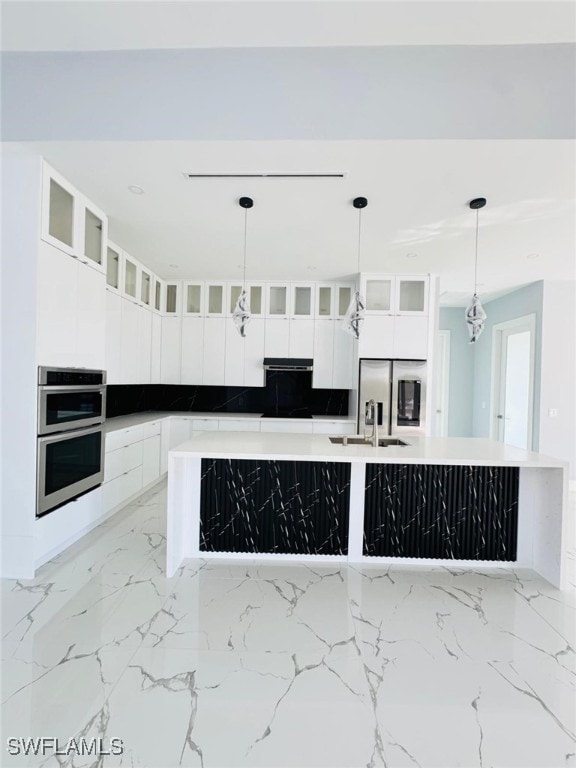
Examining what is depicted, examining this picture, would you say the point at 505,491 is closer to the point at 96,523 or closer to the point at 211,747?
the point at 211,747

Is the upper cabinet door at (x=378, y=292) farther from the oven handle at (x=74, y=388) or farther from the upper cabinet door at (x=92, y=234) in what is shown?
the oven handle at (x=74, y=388)

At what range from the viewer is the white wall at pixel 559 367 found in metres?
5.11

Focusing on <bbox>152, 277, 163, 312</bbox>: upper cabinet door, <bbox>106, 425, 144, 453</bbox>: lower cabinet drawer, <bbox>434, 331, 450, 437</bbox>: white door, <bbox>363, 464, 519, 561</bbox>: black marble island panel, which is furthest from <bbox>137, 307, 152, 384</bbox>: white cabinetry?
<bbox>434, 331, 450, 437</bbox>: white door

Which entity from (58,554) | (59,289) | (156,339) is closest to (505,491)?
(58,554)

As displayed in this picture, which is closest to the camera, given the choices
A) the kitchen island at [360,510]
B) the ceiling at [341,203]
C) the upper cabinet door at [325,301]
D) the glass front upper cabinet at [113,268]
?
the ceiling at [341,203]

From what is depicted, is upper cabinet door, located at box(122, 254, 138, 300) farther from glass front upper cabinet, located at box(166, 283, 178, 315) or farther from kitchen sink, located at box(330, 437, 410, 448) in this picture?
kitchen sink, located at box(330, 437, 410, 448)

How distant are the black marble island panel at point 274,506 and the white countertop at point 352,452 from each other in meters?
0.16

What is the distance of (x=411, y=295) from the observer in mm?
4867

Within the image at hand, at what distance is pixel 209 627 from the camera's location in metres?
2.09

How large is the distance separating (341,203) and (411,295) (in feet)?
7.14

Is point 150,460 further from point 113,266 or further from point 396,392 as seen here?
point 396,392

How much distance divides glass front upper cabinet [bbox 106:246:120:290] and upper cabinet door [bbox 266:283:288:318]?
6.24ft

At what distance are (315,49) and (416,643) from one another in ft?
10.3

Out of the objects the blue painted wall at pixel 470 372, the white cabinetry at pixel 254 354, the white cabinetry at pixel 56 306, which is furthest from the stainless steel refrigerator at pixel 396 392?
the white cabinetry at pixel 56 306
